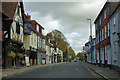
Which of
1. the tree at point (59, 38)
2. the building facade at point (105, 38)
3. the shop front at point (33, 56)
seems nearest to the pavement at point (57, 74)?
the building facade at point (105, 38)

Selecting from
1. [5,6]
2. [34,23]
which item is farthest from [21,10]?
[34,23]

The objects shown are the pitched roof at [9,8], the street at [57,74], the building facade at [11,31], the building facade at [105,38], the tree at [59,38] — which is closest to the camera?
the street at [57,74]

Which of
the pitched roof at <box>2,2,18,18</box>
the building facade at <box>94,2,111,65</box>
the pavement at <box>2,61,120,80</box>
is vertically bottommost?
the pavement at <box>2,61,120,80</box>

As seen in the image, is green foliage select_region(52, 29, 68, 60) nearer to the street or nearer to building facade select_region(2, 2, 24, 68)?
building facade select_region(2, 2, 24, 68)

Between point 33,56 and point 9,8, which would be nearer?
point 9,8

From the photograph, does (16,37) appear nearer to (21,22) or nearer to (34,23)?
(21,22)

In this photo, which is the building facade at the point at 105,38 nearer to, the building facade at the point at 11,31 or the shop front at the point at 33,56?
the building facade at the point at 11,31

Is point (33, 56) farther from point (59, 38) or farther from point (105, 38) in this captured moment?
point (59, 38)

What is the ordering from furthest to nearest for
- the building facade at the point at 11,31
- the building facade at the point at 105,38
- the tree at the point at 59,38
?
the tree at the point at 59,38, the building facade at the point at 105,38, the building facade at the point at 11,31

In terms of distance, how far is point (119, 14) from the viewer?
61.6 feet

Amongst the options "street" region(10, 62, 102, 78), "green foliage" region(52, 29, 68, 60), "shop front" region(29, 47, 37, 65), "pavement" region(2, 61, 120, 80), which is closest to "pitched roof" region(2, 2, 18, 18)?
"pavement" region(2, 61, 120, 80)

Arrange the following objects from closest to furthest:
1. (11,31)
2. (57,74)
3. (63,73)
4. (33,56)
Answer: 1. (57,74)
2. (63,73)
3. (11,31)
4. (33,56)

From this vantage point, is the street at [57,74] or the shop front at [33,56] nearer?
the street at [57,74]

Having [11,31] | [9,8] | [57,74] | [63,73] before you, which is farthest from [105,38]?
[9,8]
